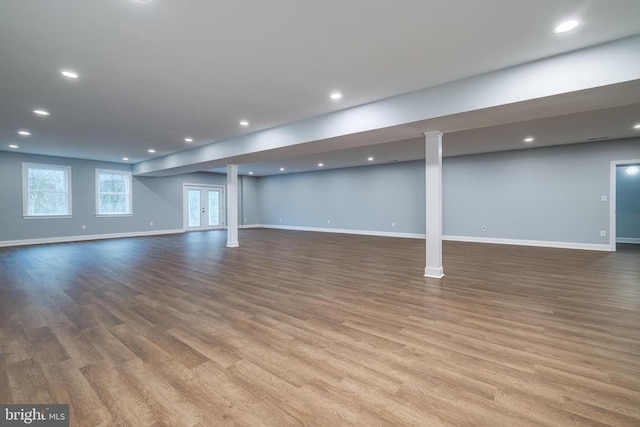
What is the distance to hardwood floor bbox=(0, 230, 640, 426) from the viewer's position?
5.27ft

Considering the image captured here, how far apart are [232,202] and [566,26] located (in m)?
7.22

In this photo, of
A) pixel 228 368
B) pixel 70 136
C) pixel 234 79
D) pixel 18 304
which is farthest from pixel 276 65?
pixel 70 136

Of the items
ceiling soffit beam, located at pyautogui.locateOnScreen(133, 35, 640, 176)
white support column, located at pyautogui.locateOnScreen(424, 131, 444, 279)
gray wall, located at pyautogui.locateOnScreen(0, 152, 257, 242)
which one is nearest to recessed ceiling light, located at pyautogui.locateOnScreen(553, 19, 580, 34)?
ceiling soffit beam, located at pyautogui.locateOnScreen(133, 35, 640, 176)

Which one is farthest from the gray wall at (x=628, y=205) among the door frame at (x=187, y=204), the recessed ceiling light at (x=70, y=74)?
the door frame at (x=187, y=204)

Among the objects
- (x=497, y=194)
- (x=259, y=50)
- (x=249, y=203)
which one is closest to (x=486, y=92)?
(x=259, y=50)

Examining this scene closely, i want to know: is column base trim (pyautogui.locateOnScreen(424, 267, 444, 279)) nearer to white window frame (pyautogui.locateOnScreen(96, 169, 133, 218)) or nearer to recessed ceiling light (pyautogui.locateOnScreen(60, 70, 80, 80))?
recessed ceiling light (pyautogui.locateOnScreen(60, 70, 80, 80))

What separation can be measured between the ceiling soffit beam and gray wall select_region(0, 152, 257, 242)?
758 cm

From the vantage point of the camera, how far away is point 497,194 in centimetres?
800

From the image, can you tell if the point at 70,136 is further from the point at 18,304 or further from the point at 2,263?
the point at 18,304

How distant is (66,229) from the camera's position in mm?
8961

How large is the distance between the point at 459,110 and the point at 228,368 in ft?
12.1

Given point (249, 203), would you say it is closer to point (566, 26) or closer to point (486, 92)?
point (486, 92)

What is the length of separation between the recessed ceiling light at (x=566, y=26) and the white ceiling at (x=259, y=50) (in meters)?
0.06

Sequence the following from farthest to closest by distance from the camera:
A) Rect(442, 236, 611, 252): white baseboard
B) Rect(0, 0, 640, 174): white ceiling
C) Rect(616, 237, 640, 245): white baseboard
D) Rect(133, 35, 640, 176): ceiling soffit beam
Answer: Rect(616, 237, 640, 245): white baseboard < Rect(442, 236, 611, 252): white baseboard < Rect(133, 35, 640, 176): ceiling soffit beam < Rect(0, 0, 640, 174): white ceiling
